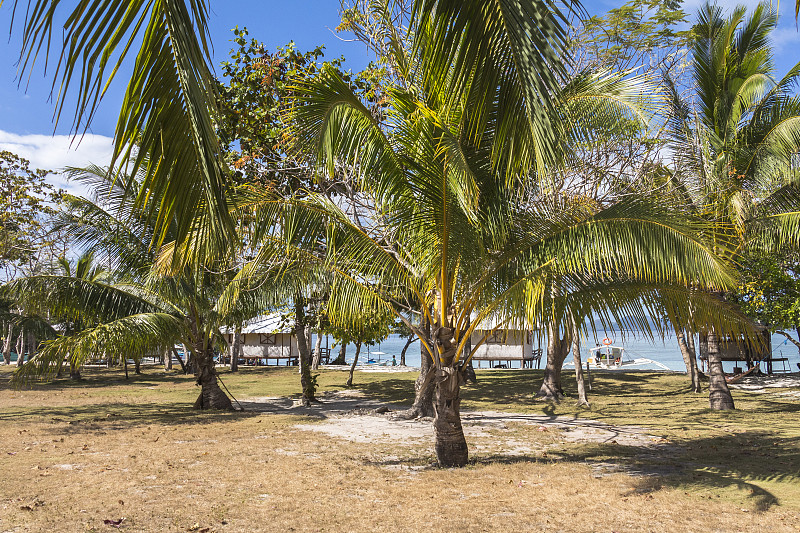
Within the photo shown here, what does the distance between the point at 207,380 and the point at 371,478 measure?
8354mm

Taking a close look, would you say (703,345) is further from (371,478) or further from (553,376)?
(371,478)

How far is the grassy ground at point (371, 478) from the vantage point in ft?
16.9

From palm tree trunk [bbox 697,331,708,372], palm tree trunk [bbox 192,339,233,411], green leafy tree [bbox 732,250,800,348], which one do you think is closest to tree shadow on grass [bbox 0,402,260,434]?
palm tree trunk [bbox 192,339,233,411]

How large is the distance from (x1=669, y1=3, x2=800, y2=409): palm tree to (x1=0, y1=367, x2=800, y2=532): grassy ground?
4.90m

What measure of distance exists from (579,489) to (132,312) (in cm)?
1035

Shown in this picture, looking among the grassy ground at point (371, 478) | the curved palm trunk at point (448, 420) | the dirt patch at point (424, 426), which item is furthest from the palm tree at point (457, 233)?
the dirt patch at point (424, 426)

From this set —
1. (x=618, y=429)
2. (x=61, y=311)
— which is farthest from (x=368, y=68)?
(x=618, y=429)

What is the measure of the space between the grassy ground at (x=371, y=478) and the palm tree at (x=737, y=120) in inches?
193

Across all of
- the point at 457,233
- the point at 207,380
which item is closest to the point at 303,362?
the point at 207,380

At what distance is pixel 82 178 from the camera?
11.9m

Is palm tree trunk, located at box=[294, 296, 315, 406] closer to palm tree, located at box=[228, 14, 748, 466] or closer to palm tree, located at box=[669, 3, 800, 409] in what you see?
palm tree, located at box=[228, 14, 748, 466]

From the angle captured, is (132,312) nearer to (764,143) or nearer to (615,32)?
(615,32)

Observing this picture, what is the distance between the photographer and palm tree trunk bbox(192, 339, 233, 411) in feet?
45.3

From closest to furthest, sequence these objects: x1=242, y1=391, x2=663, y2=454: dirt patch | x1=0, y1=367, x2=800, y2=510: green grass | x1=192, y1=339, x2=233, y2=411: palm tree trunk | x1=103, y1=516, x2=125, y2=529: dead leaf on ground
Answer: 1. x1=103, y1=516, x2=125, y2=529: dead leaf on ground
2. x1=0, y1=367, x2=800, y2=510: green grass
3. x1=242, y1=391, x2=663, y2=454: dirt patch
4. x1=192, y1=339, x2=233, y2=411: palm tree trunk
